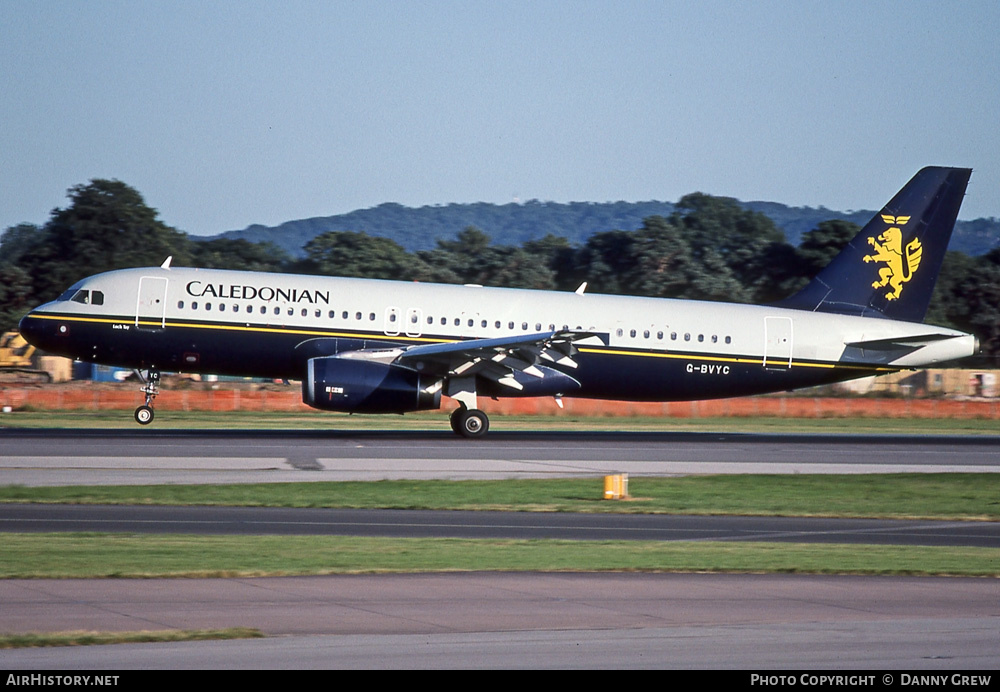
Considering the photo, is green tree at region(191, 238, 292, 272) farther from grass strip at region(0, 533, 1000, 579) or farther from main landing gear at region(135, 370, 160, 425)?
grass strip at region(0, 533, 1000, 579)

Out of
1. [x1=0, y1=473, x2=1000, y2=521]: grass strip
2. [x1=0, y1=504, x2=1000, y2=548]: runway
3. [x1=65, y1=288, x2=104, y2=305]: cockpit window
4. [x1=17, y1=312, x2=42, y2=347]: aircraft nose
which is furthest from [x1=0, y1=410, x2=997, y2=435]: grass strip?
[x1=0, y1=504, x2=1000, y2=548]: runway

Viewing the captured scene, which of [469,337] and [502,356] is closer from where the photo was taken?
[502,356]

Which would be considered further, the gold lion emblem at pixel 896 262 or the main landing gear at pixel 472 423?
the gold lion emblem at pixel 896 262

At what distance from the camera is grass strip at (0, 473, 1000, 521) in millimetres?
21391

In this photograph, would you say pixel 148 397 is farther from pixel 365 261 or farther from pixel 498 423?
pixel 365 261

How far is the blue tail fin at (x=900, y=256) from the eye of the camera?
39156 millimetres

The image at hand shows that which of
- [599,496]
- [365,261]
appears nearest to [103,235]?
[365,261]

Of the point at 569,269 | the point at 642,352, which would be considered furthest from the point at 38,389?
the point at 569,269

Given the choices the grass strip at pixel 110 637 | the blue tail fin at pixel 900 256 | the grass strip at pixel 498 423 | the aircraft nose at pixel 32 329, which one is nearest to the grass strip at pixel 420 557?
the grass strip at pixel 110 637

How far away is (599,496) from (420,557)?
8.35 meters

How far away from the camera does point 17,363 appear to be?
218 feet

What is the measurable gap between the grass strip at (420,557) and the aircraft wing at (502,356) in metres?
16.2

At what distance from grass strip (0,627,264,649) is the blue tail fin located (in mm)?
30983

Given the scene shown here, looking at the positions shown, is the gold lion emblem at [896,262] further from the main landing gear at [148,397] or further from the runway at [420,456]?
the main landing gear at [148,397]
